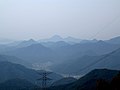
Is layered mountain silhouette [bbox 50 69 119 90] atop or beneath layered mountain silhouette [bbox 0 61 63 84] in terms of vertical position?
beneath

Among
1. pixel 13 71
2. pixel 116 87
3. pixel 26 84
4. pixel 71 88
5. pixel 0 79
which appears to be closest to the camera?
pixel 116 87

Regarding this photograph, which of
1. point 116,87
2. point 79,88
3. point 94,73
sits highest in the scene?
point 94,73

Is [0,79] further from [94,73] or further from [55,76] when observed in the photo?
[94,73]

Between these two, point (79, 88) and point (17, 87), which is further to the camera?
point (17, 87)

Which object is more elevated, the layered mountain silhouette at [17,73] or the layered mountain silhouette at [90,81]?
the layered mountain silhouette at [17,73]

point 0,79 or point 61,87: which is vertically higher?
point 0,79

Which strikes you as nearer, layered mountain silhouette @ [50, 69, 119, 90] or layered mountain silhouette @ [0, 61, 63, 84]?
layered mountain silhouette @ [50, 69, 119, 90]

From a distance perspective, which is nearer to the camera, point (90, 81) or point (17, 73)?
point (90, 81)

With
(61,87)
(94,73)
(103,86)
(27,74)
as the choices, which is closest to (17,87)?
(61,87)

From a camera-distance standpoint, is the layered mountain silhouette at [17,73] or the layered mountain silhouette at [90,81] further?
the layered mountain silhouette at [17,73]

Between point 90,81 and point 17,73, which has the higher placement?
point 17,73

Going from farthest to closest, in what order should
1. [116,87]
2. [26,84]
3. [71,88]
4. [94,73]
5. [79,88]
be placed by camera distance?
[26,84], [94,73], [71,88], [79,88], [116,87]
